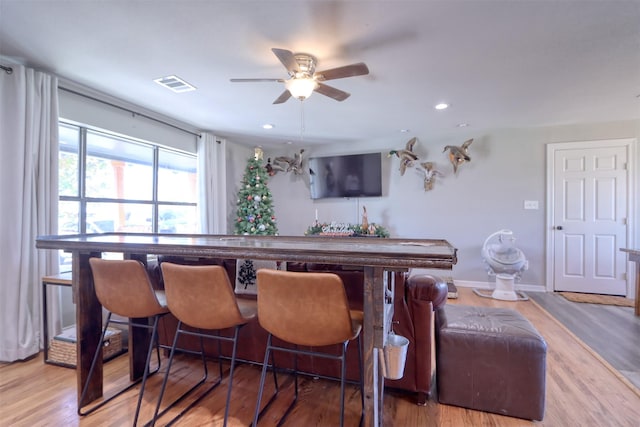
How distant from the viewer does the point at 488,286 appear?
4.50 meters

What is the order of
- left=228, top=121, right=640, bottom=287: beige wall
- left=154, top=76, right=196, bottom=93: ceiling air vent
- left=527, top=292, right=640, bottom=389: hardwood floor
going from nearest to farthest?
left=527, top=292, right=640, bottom=389: hardwood floor
left=154, top=76, right=196, bottom=93: ceiling air vent
left=228, top=121, right=640, bottom=287: beige wall

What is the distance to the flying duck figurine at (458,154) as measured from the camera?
4.42 m

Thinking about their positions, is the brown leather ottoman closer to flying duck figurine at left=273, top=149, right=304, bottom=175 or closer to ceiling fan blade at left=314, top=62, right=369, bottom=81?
ceiling fan blade at left=314, top=62, right=369, bottom=81

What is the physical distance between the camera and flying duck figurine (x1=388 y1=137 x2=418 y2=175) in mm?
4703

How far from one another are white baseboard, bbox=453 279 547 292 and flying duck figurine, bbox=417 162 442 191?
1553mm

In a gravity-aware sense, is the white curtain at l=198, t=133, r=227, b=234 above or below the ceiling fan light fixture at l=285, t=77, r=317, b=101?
below

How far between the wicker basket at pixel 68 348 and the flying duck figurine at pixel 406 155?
4.24 metres

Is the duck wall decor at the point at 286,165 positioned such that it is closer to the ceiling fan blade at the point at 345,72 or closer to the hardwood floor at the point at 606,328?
the ceiling fan blade at the point at 345,72

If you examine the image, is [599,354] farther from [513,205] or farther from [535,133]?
[535,133]

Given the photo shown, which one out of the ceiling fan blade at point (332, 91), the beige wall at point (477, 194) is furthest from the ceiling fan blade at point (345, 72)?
the beige wall at point (477, 194)

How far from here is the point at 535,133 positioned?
14.1 ft

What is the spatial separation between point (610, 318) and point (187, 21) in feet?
15.5

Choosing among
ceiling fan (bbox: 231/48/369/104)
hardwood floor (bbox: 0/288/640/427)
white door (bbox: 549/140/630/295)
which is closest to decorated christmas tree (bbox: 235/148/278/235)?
ceiling fan (bbox: 231/48/369/104)

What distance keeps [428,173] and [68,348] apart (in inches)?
186
